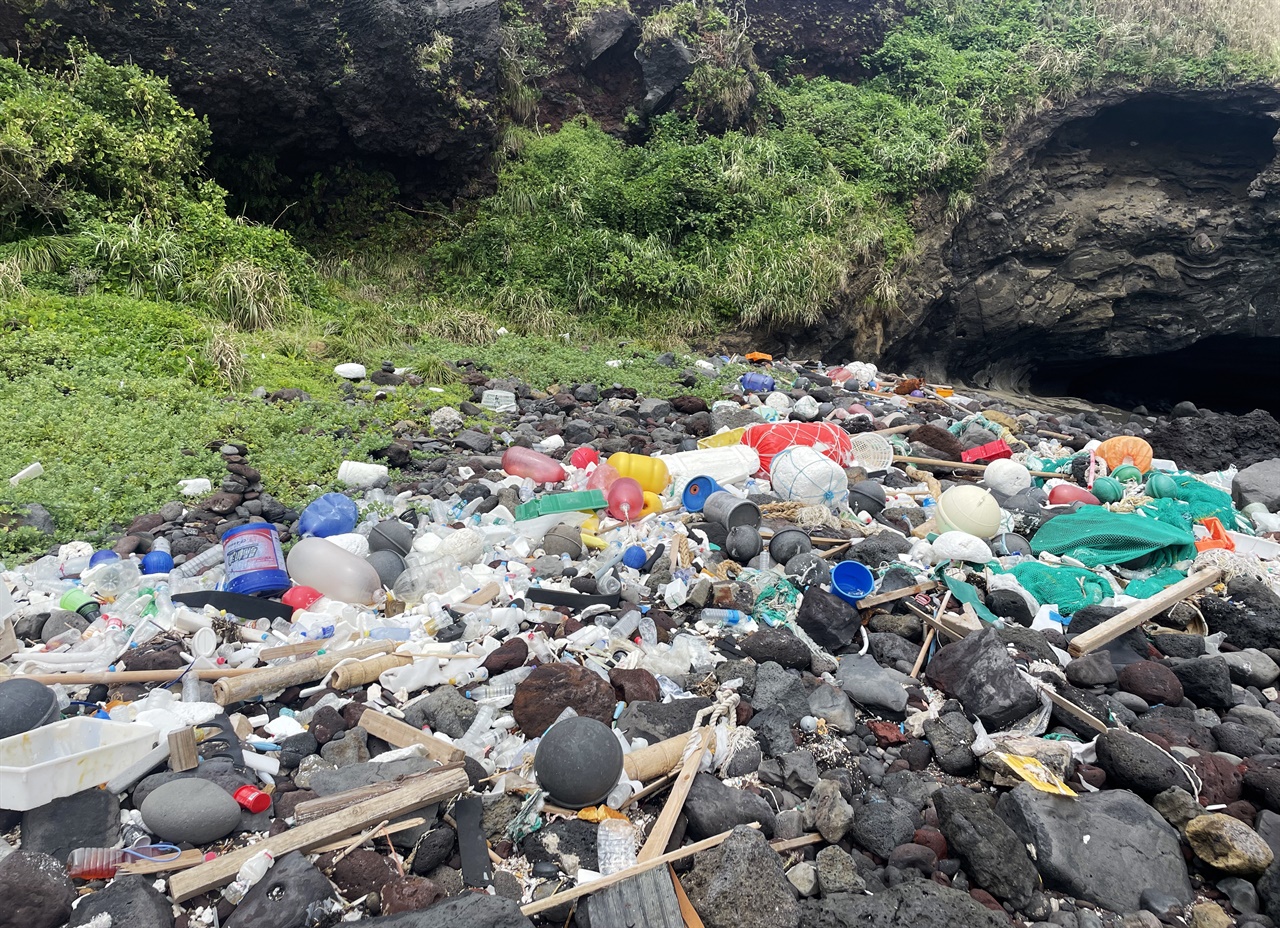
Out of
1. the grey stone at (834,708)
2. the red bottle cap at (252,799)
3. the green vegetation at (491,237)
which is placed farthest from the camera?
the green vegetation at (491,237)

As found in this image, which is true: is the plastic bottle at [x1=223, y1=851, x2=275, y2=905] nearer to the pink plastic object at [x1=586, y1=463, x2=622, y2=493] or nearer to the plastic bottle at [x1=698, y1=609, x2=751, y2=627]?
the plastic bottle at [x1=698, y1=609, x2=751, y2=627]

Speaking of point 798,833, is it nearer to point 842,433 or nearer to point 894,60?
point 842,433

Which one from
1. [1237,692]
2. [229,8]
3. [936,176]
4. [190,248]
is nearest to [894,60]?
[936,176]

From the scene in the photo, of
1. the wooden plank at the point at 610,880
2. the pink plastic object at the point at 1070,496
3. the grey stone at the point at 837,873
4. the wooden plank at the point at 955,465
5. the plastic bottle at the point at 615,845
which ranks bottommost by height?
the wooden plank at the point at 955,465

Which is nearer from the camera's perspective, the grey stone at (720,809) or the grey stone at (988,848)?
the grey stone at (988,848)

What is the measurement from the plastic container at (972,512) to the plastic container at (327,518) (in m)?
3.34

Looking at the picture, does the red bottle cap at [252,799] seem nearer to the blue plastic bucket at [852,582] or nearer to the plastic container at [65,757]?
the plastic container at [65,757]

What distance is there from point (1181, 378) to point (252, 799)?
716 inches

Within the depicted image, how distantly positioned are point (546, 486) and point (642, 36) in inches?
400

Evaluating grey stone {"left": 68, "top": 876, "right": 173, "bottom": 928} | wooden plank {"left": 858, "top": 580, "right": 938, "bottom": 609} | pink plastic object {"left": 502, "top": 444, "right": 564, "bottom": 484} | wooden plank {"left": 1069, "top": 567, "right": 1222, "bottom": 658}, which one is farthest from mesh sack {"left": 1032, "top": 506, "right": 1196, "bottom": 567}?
grey stone {"left": 68, "top": 876, "right": 173, "bottom": 928}

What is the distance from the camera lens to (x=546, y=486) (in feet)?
15.9

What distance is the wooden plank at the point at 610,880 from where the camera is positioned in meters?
1.95

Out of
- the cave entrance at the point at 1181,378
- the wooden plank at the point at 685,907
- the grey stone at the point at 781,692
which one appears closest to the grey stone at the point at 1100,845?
the grey stone at the point at 781,692

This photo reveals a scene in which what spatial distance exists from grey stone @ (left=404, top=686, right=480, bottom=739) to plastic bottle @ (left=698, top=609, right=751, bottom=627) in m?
1.11
